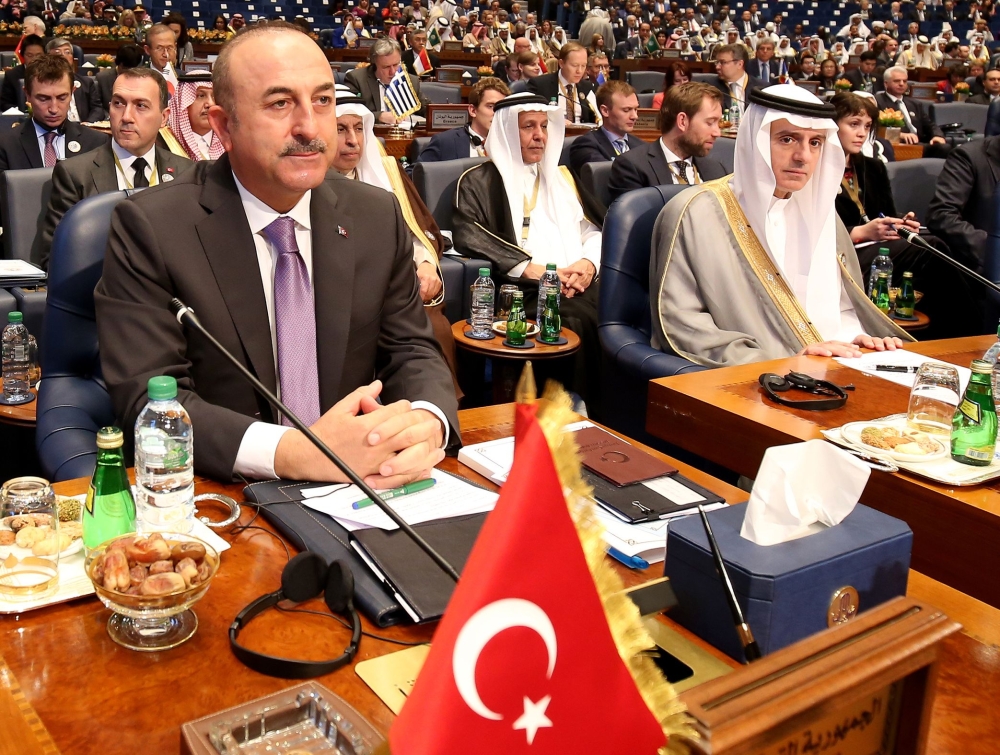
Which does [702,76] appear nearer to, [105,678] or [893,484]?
[893,484]

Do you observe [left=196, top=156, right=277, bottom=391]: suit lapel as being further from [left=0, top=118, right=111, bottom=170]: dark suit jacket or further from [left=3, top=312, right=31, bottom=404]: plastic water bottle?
[left=0, top=118, right=111, bottom=170]: dark suit jacket

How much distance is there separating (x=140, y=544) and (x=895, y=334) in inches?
101

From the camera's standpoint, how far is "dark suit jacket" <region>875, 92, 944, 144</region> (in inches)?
398

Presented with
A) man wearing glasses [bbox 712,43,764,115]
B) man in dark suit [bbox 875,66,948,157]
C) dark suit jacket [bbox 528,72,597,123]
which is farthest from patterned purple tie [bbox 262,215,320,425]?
man in dark suit [bbox 875,66,948,157]

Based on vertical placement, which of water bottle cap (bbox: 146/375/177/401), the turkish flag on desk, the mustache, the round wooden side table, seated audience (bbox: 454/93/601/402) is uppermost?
the mustache

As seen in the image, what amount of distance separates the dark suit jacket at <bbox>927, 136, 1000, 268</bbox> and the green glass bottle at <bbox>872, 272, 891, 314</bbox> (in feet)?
2.29

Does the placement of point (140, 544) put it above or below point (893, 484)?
above

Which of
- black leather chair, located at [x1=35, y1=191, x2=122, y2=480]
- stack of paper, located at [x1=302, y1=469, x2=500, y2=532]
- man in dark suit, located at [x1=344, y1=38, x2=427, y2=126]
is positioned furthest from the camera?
man in dark suit, located at [x1=344, y1=38, x2=427, y2=126]

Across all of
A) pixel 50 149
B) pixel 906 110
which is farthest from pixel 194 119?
pixel 906 110

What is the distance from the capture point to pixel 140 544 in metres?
1.17

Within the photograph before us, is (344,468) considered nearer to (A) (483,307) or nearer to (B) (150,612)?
(B) (150,612)

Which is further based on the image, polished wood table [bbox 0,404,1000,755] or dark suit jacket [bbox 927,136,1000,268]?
dark suit jacket [bbox 927,136,1000,268]

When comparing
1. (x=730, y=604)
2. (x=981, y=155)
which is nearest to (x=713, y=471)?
(x=730, y=604)

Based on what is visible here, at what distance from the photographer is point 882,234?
439 centimetres
